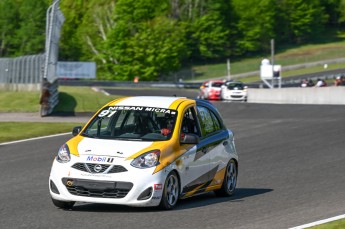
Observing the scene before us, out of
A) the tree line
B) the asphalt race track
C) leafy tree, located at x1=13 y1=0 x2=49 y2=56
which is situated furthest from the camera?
leafy tree, located at x1=13 y1=0 x2=49 y2=56

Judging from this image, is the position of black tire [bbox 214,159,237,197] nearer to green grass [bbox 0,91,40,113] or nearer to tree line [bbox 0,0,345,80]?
green grass [bbox 0,91,40,113]

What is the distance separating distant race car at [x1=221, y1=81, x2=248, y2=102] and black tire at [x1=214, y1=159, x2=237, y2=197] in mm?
40674

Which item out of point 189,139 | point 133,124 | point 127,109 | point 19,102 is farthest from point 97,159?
point 19,102

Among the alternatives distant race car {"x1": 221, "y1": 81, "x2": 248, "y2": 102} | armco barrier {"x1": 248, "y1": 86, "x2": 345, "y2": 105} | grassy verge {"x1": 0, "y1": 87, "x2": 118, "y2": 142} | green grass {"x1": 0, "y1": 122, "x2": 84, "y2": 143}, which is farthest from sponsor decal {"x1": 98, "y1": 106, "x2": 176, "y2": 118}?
distant race car {"x1": 221, "y1": 81, "x2": 248, "y2": 102}

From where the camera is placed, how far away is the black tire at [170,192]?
1140 cm

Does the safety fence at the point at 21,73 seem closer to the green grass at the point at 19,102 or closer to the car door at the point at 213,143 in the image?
the green grass at the point at 19,102

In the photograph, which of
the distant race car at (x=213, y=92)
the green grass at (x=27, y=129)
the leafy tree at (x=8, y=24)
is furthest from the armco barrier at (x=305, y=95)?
the leafy tree at (x=8, y=24)

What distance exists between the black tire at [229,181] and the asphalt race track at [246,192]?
0.14 m

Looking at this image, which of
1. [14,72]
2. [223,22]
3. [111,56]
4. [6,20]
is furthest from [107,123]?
[223,22]

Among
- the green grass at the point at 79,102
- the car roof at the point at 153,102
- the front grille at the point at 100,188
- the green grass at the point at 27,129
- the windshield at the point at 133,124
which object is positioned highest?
the car roof at the point at 153,102

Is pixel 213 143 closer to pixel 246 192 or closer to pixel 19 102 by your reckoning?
pixel 246 192

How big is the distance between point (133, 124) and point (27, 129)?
16.4 m

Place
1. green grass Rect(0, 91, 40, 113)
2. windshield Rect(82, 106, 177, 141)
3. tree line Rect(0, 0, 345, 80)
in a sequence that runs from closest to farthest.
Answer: windshield Rect(82, 106, 177, 141)
green grass Rect(0, 91, 40, 113)
tree line Rect(0, 0, 345, 80)

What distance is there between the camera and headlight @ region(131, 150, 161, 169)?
36.7 ft
